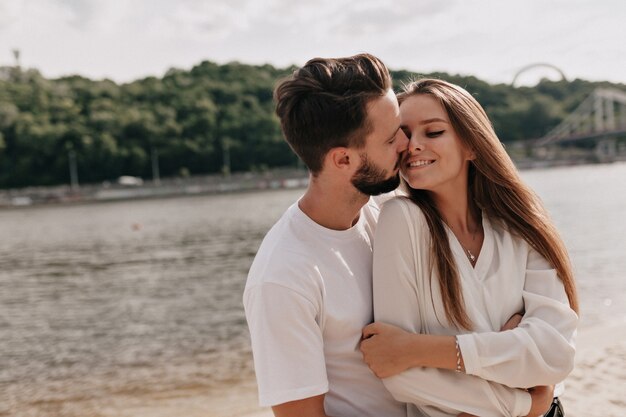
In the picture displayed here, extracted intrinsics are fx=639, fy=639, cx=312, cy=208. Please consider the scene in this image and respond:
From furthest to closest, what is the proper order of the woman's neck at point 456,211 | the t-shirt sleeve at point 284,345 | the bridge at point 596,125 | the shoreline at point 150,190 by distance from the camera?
the bridge at point 596,125, the shoreline at point 150,190, the woman's neck at point 456,211, the t-shirt sleeve at point 284,345

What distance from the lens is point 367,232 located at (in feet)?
6.75

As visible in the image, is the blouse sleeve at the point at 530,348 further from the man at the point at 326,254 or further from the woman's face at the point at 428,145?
the woman's face at the point at 428,145

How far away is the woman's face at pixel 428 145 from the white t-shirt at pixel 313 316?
9.7 inches

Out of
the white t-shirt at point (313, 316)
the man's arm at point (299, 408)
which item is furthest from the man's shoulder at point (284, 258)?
the man's arm at point (299, 408)

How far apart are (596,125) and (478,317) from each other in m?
91.6

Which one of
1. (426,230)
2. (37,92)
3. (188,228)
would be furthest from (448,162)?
(37,92)

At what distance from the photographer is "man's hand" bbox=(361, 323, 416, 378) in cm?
174

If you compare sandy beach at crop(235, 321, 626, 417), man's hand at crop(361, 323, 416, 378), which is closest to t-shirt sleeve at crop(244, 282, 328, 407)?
man's hand at crop(361, 323, 416, 378)

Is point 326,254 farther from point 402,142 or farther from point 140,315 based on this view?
point 140,315

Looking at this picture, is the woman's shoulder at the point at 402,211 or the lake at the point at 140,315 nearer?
the woman's shoulder at the point at 402,211

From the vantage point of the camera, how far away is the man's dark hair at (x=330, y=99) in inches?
70.5

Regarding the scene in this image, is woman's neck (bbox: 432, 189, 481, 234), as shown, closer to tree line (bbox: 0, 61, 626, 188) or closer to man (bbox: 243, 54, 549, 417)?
man (bbox: 243, 54, 549, 417)

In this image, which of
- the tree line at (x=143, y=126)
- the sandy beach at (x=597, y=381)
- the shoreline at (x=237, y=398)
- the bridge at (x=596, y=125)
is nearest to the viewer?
the sandy beach at (x=597, y=381)

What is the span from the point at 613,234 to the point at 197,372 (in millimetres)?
12583
